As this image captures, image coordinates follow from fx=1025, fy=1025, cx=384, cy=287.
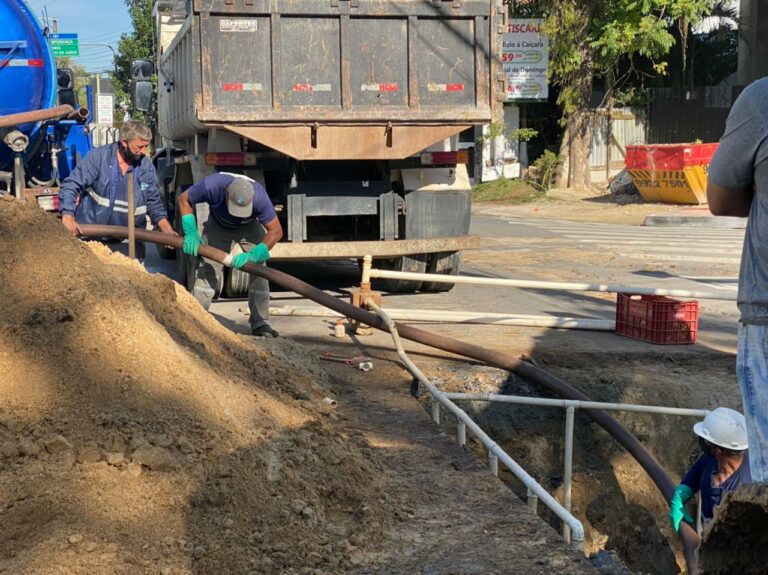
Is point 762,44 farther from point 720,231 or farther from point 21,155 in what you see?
point 21,155

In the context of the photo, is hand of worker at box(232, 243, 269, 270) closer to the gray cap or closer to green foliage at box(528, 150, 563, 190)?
the gray cap

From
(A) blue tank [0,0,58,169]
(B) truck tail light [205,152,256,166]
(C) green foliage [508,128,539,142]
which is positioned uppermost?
(A) blue tank [0,0,58,169]

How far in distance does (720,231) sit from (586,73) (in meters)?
9.60

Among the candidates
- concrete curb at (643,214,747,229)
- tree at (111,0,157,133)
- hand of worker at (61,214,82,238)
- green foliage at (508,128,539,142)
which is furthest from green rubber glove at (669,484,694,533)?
tree at (111,0,157,133)

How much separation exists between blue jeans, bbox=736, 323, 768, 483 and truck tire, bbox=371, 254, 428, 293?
7.54 meters

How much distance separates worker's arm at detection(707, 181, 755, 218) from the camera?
330cm

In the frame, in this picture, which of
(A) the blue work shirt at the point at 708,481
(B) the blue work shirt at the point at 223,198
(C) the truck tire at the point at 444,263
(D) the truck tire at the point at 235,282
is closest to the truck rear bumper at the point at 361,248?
(C) the truck tire at the point at 444,263

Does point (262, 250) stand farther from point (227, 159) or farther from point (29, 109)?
point (29, 109)

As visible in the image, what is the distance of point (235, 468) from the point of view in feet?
14.4

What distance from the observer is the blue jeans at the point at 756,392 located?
323 cm

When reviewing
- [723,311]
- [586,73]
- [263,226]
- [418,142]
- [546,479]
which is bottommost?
[546,479]

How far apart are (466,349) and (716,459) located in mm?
2649

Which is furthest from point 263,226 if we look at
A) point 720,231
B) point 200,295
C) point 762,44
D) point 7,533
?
point 762,44

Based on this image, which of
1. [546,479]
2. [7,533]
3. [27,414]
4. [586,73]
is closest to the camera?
[7,533]
